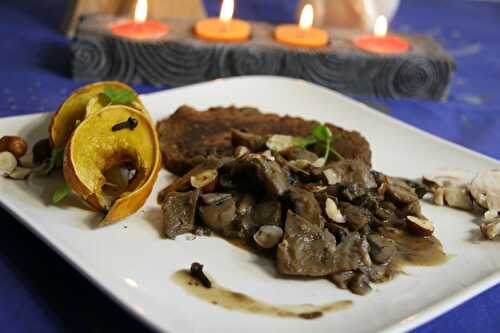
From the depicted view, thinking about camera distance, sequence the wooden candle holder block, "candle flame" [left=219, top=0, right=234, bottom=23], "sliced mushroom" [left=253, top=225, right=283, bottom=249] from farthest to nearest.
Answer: "candle flame" [left=219, top=0, right=234, bottom=23] < the wooden candle holder block < "sliced mushroom" [left=253, top=225, right=283, bottom=249]

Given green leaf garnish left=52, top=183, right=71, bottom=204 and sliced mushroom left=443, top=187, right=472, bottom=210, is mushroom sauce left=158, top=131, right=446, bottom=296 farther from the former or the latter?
green leaf garnish left=52, top=183, right=71, bottom=204

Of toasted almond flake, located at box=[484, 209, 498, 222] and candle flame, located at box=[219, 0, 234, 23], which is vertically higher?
candle flame, located at box=[219, 0, 234, 23]

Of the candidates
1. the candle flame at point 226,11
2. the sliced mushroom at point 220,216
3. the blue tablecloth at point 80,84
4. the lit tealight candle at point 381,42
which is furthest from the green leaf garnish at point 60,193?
the lit tealight candle at point 381,42

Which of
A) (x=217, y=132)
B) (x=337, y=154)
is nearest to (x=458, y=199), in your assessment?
(x=337, y=154)

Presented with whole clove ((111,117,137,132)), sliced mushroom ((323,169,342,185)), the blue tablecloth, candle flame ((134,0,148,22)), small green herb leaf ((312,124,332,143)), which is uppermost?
candle flame ((134,0,148,22))

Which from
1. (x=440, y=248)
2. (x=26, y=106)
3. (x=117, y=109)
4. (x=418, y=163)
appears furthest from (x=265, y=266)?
(x=26, y=106)

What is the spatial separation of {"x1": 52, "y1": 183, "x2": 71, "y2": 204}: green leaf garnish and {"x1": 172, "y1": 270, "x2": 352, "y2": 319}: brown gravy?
0.45 m

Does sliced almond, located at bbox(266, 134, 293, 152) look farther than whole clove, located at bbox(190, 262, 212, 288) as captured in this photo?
Yes

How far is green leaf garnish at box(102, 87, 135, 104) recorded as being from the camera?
1998mm

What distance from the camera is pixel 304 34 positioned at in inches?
131

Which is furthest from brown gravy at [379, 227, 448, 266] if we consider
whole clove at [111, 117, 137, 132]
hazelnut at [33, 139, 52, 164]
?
hazelnut at [33, 139, 52, 164]

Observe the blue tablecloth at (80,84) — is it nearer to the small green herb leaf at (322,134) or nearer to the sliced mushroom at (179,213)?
the sliced mushroom at (179,213)

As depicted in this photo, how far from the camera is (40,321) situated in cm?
151

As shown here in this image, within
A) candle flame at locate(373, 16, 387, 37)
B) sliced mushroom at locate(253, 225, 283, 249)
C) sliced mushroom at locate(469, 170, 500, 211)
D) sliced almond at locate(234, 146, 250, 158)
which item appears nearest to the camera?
sliced mushroom at locate(253, 225, 283, 249)
